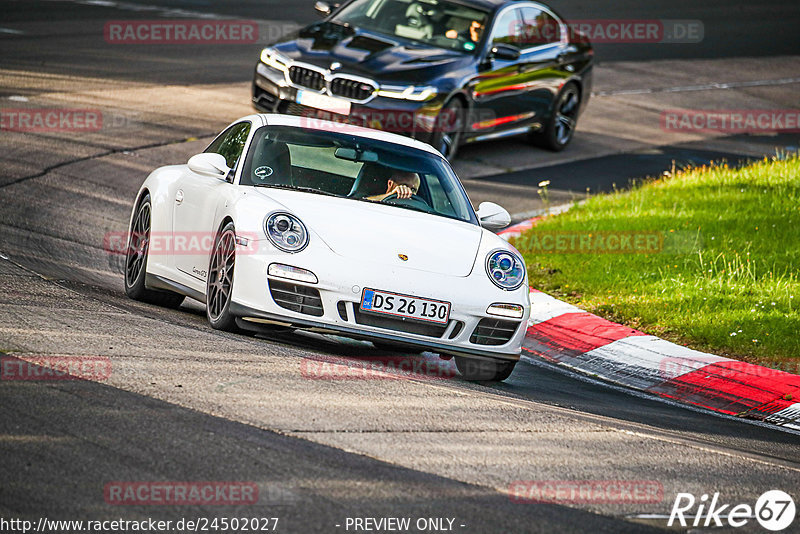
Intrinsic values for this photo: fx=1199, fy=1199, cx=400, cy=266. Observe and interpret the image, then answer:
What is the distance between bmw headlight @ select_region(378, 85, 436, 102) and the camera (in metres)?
13.4

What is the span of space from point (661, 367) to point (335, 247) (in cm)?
286

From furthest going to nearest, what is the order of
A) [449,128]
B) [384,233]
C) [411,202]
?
[449,128] < [411,202] < [384,233]

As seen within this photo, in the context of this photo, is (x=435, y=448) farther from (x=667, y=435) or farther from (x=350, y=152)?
(x=350, y=152)

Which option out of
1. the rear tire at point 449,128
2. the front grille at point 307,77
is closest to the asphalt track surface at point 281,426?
the front grille at point 307,77

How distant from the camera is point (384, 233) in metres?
7.29

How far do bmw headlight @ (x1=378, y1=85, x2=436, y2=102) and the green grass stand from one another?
2189 mm

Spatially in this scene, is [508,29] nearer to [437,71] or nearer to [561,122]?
[561,122]

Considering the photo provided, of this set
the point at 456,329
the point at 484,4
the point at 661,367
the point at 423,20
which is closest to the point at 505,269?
the point at 456,329

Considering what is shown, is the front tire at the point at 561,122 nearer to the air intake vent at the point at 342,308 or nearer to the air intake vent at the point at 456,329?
the air intake vent at the point at 456,329

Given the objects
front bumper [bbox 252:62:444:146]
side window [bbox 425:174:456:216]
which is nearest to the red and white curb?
side window [bbox 425:174:456:216]

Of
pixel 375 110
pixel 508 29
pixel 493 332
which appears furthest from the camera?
pixel 508 29

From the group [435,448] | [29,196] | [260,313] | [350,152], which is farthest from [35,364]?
[29,196]

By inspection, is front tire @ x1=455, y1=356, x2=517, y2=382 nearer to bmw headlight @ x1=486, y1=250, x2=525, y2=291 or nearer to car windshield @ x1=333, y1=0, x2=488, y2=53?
bmw headlight @ x1=486, y1=250, x2=525, y2=291

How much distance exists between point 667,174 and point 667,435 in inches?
331
